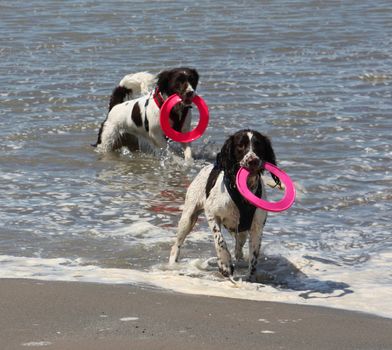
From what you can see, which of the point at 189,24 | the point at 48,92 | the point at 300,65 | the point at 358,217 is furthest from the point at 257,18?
the point at 358,217

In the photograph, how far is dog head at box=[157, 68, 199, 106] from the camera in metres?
10.5

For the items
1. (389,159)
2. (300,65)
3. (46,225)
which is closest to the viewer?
(46,225)

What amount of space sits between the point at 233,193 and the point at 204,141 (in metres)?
4.84

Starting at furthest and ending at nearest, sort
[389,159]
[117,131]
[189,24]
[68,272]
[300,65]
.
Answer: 1. [189,24]
2. [300,65]
3. [117,131]
4. [389,159]
5. [68,272]

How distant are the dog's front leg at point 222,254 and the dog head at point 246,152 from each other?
16.4 inches

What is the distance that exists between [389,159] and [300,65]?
517 cm

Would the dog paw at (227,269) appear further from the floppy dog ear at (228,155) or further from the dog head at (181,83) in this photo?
the dog head at (181,83)

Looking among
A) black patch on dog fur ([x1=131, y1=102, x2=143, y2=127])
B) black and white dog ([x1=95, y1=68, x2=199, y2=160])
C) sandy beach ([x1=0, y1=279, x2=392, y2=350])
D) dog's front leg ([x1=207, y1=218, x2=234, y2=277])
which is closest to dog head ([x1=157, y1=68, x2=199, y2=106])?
black and white dog ([x1=95, y1=68, x2=199, y2=160])

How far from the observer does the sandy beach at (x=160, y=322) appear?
5.20 m

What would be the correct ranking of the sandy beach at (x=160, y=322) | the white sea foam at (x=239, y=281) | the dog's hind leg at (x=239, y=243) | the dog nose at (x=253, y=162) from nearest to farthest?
the sandy beach at (x=160, y=322), the white sea foam at (x=239, y=281), the dog nose at (x=253, y=162), the dog's hind leg at (x=239, y=243)

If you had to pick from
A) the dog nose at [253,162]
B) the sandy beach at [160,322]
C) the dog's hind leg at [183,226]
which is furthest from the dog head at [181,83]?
the sandy beach at [160,322]

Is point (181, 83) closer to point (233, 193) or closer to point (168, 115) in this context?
point (168, 115)

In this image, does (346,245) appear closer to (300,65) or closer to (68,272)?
(68,272)

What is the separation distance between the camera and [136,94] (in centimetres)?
1177
